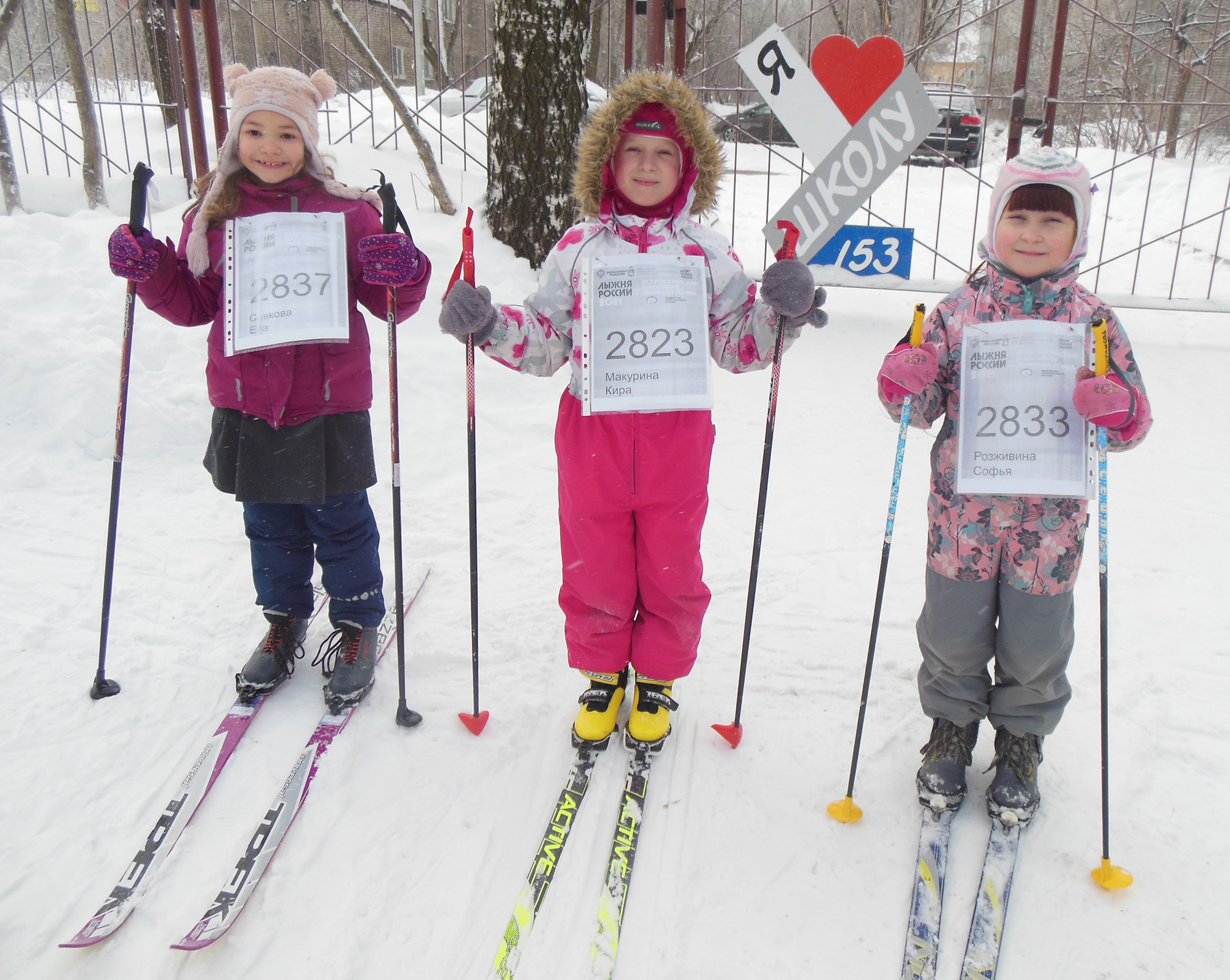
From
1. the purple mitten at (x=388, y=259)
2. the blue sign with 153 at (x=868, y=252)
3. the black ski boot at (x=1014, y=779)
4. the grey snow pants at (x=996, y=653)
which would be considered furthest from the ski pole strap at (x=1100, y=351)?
the blue sign with 153 at (x=868, y=252)

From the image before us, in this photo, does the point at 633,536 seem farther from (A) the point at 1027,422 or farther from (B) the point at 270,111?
(B) the point at 270,111

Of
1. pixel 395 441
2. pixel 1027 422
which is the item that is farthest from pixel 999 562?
pixel 395 441

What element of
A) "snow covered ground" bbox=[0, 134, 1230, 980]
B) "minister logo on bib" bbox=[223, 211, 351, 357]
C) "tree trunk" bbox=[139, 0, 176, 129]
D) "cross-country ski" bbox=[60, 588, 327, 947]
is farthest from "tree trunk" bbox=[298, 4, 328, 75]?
"cross-country ski" bbox=[60, 588, 327, 947]

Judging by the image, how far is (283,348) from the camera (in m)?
2.52

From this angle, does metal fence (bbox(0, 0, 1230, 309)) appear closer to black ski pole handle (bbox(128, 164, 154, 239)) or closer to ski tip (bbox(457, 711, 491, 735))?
black ski pole handle (bbox(128, 164, 154, 239))

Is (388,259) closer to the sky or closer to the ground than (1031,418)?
closer to the sky

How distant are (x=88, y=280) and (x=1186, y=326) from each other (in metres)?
7.85

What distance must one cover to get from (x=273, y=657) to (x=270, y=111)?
1705 mm

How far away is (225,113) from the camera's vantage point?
250 inches

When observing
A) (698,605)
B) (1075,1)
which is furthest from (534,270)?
(698,605)

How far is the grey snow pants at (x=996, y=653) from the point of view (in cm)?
217

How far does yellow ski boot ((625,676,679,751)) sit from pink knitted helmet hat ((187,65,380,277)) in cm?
175

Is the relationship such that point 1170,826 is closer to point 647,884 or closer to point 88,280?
point 647,884

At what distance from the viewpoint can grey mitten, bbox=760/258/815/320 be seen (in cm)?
215
